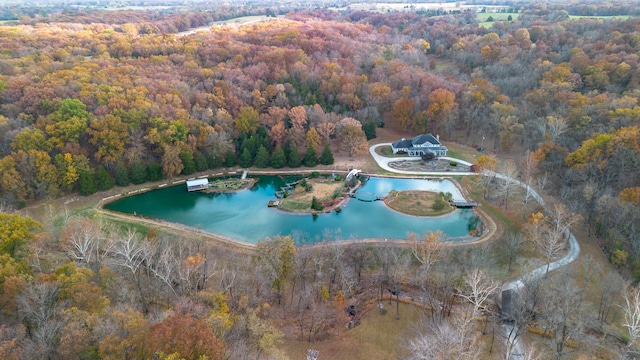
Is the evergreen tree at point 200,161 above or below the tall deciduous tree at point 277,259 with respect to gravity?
below

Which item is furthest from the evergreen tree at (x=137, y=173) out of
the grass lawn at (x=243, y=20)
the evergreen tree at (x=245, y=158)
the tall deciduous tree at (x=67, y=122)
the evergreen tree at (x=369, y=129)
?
the grass lawn at (x=243, y=20)

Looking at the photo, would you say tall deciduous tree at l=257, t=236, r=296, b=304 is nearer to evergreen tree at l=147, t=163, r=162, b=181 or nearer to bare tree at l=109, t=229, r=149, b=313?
bare tree at l=109, t=229, r=149, b=313

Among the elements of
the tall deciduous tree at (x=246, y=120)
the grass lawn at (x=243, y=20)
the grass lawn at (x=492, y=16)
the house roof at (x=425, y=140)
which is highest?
the grass lawn at (x=243, y=20)

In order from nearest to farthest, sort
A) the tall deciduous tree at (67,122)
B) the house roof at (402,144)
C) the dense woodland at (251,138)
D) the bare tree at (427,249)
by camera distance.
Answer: the dense woodland at (251,138) → the bare tree at (427,249) → the tall deciduous tree at (67,122) → the house roof at (402,144)

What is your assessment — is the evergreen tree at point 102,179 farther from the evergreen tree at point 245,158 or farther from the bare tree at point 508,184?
the bare tree at point 508,184

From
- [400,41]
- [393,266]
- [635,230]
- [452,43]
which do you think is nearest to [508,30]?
[452,43]

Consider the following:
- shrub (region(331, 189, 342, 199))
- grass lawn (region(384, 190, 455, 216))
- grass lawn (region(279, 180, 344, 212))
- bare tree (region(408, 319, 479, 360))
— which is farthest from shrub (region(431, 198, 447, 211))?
bare tree (region(408, 319, 479, 360))
